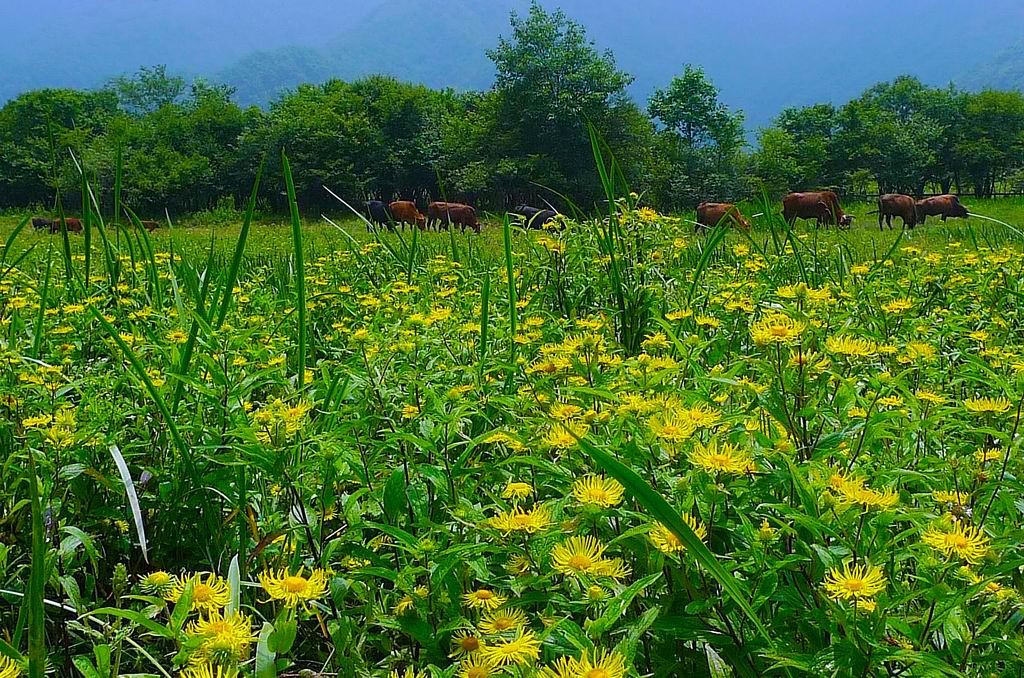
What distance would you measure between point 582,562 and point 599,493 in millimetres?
91

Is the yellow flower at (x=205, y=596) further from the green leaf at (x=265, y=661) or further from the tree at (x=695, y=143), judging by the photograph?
the tree at (x=695, y=143)

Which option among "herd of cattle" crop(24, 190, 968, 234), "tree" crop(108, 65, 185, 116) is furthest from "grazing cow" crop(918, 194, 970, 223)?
"tree" crop(108, 65, 185, 116)

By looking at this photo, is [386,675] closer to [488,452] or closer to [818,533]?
[818,533]

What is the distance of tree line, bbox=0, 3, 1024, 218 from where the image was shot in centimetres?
3042

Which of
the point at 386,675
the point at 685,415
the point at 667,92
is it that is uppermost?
the point at 667,92

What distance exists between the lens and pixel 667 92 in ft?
136

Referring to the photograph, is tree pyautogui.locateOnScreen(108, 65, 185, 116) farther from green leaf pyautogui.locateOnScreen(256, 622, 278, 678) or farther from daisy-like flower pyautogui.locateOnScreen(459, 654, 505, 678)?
daisy-like flower pyautogui.locateOnScreen(459, 654, 505, 678)

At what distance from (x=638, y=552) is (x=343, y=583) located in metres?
0.36

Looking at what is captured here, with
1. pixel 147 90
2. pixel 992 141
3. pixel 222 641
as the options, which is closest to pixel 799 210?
pixel 222 641

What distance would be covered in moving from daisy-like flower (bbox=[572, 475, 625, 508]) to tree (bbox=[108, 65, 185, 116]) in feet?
240

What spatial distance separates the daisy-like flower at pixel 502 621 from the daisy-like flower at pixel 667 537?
16cm

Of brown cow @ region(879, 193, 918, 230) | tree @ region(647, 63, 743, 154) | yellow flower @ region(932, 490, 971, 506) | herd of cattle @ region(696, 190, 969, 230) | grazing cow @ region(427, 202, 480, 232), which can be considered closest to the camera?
yellow flower @ region(932, 490, 971, 506)

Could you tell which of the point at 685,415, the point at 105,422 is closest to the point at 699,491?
the point at 685,415

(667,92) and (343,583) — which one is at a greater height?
(667,92)
